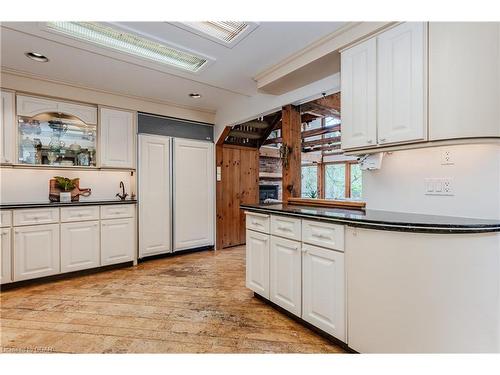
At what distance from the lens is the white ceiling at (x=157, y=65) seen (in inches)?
86.3

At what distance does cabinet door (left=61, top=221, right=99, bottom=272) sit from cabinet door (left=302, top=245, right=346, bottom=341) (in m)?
2.82

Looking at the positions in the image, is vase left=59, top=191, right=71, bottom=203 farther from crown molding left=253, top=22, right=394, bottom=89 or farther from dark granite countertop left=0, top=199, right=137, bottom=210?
crown molding left=253, top=22, right=394, bottom=89

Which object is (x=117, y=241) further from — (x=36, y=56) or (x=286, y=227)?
(x=286, y=227)

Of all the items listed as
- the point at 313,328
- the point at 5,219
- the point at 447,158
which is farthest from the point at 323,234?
the point at 5,219

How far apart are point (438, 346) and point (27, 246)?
12.7 ft

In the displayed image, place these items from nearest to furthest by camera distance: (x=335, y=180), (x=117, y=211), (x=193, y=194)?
(x=117, y=211)
(x=193, y=194)
(x=335, y=180)

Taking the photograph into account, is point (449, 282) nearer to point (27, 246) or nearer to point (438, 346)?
point (438, 346)

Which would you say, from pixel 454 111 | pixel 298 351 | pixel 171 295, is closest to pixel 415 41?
pixel 454 111

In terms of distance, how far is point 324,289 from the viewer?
1896 mm

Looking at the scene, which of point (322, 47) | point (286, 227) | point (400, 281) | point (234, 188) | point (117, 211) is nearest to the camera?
point (400, 281)

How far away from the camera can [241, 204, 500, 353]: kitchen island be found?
4.57ft

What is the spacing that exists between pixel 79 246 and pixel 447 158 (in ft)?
13.1

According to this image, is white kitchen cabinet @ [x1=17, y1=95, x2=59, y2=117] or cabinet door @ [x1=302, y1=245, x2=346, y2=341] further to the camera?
white kitchen cabinet @ [x1=17, y1=95, x2=59, y2=117]

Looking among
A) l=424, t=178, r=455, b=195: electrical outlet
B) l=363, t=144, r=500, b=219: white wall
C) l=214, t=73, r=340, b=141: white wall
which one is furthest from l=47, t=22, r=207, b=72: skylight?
l=424, t=178, r=455, b=195: electrical outlet
